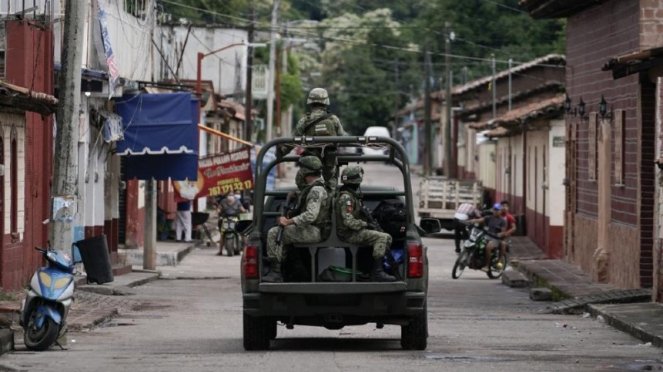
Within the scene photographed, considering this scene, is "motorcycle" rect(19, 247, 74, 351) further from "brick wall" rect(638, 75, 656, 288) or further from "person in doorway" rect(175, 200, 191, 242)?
"person in doorway" rect(175, 200, 191, 242)

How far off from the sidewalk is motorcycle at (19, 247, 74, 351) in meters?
6.60

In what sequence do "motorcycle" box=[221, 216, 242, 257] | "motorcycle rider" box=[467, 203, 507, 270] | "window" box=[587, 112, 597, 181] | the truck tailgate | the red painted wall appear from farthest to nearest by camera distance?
1. "motorcycle" box=[221, 216, 242, 257]
2. "motorcycle rider" box=[467, 203, 507, 270]
3. "window" box=[587, 112, 597, 181]
4. the red painted wall
5. the truck tailgate

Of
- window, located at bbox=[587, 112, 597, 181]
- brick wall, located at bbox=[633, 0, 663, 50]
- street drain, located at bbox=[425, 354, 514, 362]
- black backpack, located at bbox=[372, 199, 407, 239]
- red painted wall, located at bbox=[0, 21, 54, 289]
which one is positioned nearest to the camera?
street drain, located at bbox=[425, 354, 514, 362]

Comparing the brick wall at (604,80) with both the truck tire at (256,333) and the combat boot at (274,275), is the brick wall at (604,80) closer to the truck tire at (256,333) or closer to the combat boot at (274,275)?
the truck tire at (256,333)

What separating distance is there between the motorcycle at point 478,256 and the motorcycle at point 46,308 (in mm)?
18032

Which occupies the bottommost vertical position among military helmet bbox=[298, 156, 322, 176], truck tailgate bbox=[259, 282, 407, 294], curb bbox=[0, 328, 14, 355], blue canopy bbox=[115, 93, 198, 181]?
curb bbox=[0, 328, 14, 355]

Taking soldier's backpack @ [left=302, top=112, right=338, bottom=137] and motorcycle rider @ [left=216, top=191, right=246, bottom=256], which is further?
motorcycle rider @ [left=216, top=191, right=246, bottom=256]

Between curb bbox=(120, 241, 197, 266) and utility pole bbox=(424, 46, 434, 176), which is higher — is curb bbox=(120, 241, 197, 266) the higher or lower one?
the lower one

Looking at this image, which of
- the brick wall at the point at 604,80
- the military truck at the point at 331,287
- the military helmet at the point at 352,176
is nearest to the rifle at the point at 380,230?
the military truck at the point at 331,287

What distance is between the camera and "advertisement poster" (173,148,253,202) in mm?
41000

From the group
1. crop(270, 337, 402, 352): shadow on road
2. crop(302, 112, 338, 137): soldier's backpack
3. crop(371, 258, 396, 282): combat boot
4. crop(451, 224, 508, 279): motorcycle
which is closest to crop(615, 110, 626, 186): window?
crop(451, 224, 508, 279): motorcycle

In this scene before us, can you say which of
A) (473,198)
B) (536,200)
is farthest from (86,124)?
(473,198)

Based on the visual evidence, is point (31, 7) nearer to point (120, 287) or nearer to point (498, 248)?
point (120, 287)

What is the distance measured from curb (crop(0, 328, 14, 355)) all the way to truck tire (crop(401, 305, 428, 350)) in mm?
4049
